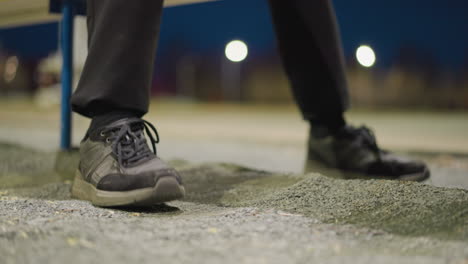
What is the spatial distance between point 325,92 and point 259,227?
0.94 m

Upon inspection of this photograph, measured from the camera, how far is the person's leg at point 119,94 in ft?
3.52

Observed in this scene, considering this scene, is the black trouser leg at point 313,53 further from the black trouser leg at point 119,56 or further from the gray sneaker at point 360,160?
the black trouser leg at point 119,56

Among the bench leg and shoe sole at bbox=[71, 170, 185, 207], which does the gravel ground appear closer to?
shoe sole at bbox=[71, 170, 185, 207]

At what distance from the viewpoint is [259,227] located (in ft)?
2.91

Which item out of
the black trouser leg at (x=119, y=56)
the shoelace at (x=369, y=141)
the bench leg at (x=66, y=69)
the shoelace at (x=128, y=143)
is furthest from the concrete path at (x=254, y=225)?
the bench leg at (x=66, y=69)

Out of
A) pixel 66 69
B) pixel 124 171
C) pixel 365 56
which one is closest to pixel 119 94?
pixel 124 171

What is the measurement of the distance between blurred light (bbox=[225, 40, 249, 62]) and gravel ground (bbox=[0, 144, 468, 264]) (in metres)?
1.54

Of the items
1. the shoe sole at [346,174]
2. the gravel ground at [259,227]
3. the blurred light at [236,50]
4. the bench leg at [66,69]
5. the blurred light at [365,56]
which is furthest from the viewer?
the blurred light at [236,50]

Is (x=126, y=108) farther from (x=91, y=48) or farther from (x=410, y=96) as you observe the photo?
(x=410, y=96)

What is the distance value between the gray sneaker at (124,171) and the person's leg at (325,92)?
787 mm

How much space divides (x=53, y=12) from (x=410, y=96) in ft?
61.6

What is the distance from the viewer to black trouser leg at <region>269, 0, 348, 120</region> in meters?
1.67

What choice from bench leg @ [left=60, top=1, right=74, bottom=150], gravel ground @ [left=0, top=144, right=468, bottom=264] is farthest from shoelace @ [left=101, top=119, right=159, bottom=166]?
bench leg @ [left=60, top=1, right=74, bottom=150]

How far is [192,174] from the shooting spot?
172 centimetres
